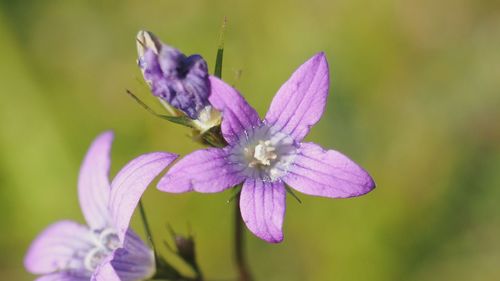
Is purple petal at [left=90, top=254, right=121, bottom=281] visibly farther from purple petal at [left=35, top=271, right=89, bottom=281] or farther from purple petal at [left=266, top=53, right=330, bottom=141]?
purple petal at [left=266, top=53, right=330, bottom=141]

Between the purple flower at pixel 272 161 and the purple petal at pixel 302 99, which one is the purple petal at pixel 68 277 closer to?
the purple flower at pixel 272 161

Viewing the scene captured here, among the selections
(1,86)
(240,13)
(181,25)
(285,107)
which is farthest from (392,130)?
(1,86)

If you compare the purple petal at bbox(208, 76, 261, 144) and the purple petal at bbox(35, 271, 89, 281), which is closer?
the purple petal at bbox(208, 76, 261, 144)

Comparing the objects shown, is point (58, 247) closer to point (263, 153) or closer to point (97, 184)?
point (97, 184)

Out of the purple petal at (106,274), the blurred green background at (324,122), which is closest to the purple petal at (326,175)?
the purple petal at (106,274)

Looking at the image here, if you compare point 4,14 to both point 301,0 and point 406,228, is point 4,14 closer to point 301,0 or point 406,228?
point 301,0

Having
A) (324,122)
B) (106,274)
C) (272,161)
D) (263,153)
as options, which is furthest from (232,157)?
(324,122)

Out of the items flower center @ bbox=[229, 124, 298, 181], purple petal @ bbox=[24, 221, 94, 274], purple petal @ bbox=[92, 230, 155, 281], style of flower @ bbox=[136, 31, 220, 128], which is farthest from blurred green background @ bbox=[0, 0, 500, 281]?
style of flower @ bbox=[136, 31, 220, 128]
